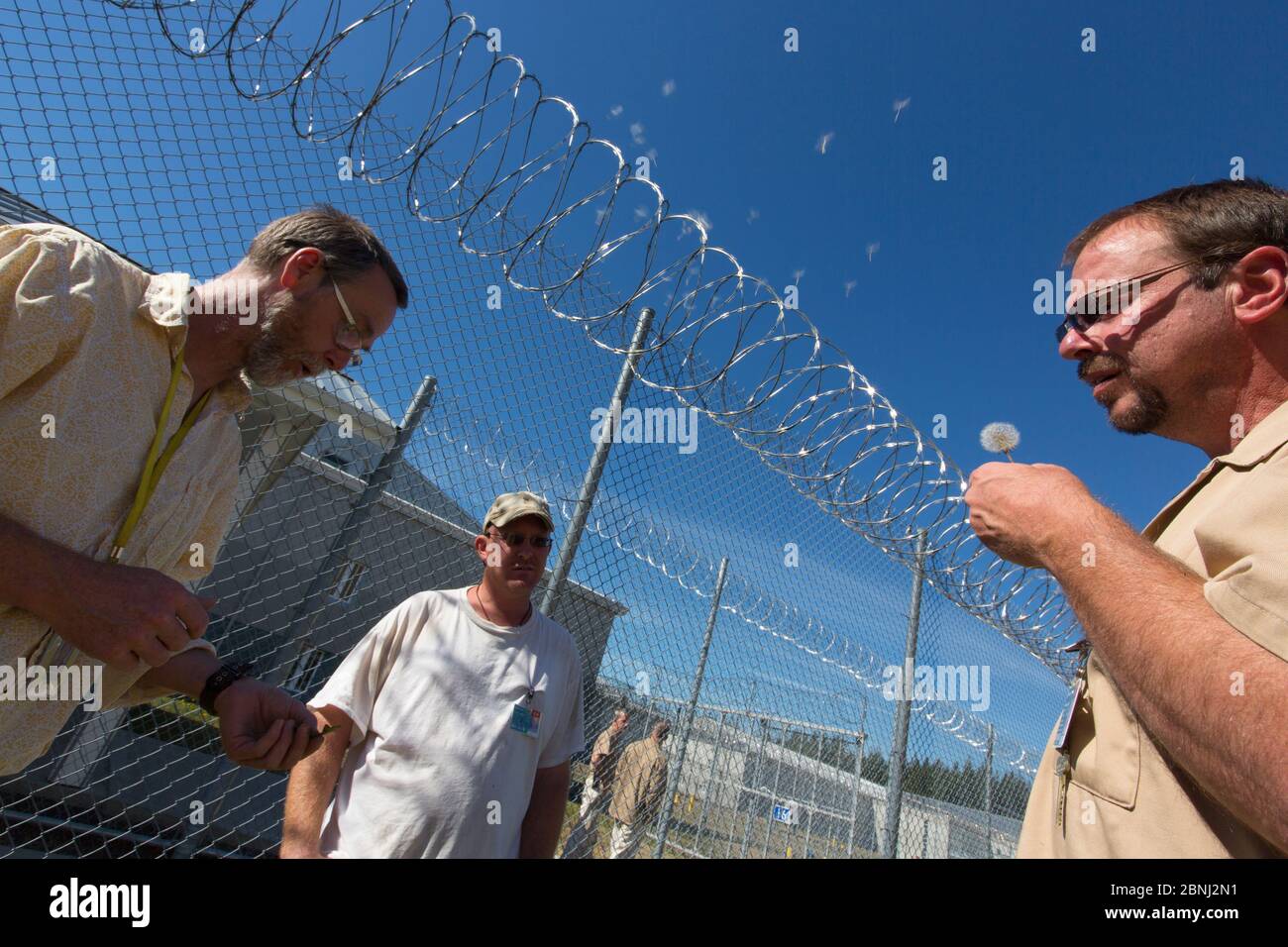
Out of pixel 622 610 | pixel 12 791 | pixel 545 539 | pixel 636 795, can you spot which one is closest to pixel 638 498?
pixel 622 610

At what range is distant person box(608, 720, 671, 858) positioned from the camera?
5.98m

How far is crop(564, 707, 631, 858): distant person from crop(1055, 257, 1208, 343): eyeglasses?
4184mm

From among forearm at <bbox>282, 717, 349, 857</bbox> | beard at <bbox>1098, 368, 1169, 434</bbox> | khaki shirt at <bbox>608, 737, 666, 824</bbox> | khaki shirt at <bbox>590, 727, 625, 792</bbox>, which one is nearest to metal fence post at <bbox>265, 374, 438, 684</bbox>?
forearm at <bbox>282, 717, 349, 857</bbox>

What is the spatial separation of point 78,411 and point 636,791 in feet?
18.3

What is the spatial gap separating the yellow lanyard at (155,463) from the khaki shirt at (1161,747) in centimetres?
178

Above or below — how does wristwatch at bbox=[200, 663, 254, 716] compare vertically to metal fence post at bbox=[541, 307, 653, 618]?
below

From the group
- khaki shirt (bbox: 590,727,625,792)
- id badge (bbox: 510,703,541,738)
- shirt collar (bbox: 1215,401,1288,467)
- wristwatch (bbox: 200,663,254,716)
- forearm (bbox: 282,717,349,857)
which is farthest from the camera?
khaki shirt (bbox: 590,727,625,792)

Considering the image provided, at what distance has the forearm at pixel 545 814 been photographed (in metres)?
2.48

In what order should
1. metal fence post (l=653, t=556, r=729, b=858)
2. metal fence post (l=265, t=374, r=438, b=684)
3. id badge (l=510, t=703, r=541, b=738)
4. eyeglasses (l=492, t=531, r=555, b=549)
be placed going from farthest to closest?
metal fence post (l=653, t=556, r=729, b=858)
metal fence post (l=265, t=374, r=438, b=684)
eyeglasses (l=492, t=531, r=555, b=549)
id badge (l=510, t=703, r=541, b=738)

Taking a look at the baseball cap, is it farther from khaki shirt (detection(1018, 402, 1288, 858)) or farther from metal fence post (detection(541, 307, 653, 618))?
khaki shirt (detection(1018, 402, 1288, 858))

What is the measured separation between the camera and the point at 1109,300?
4.47ft

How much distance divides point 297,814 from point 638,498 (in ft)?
6.99

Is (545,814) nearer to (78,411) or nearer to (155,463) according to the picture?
(155,463)

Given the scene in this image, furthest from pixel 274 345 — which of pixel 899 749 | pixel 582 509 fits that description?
pixel 899 749
